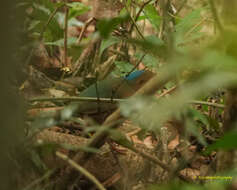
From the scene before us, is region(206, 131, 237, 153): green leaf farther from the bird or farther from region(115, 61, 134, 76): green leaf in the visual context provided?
region(115, 61, 134, 76): green leaf

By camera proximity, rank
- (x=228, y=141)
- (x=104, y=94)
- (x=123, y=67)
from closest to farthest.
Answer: (x=228, y=141) → (x=104, y=94) → (x=123, y=67)

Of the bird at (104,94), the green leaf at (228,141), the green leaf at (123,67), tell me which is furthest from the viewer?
the green leaf at (123,67)

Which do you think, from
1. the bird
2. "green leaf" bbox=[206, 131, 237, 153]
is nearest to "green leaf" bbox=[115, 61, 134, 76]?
the bird

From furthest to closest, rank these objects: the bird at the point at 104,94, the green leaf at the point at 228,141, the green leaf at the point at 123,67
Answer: the green leaf at the point at 123,67, the bird at the point at 104,94, the green leaf at the point at 228,141

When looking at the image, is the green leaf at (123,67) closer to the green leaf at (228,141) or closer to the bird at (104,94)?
the bird at (104,94)

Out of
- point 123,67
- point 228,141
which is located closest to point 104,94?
point 123,67

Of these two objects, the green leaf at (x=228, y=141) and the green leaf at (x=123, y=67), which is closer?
the green leaf at (x=228, y=141)

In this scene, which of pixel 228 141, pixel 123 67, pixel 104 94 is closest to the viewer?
pixel 228 141

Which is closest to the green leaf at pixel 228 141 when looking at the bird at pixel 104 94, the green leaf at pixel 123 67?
the bird at pixel 104 94

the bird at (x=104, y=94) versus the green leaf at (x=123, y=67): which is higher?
the green leaf at (x=123, y=67)

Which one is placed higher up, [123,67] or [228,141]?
[123,67]

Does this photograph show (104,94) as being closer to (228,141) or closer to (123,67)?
(123,67)

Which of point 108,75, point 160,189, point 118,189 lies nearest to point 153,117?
point 160,189

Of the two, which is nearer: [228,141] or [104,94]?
[228,141]
